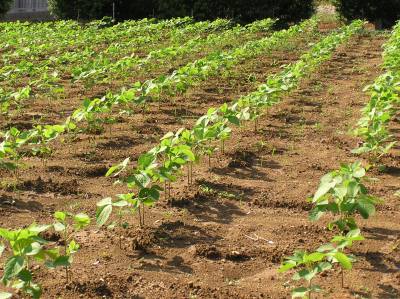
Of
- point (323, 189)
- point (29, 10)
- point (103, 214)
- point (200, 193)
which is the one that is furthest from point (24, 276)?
point (29, 10)

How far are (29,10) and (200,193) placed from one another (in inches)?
958

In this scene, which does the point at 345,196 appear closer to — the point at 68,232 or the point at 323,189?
the point at 323,189

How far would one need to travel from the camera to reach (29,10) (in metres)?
27.7

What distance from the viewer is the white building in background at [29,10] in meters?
26.9

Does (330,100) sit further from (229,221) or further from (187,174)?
(229,221)

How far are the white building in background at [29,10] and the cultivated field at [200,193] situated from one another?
59.0 ft

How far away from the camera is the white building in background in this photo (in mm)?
26938

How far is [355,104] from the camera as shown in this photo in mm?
8883

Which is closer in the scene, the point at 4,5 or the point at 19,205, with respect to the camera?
the point at 19,205

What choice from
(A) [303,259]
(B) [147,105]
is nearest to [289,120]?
(B) [147,105]

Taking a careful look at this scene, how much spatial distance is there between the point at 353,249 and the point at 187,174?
1.99 metres

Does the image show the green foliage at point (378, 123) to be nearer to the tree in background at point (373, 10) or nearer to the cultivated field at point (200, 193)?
the cultivated field at point (200, 193)

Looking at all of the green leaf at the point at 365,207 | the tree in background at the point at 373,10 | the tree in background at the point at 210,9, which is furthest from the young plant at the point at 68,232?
the tree in background at the point at 210,9

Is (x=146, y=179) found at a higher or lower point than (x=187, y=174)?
higher
